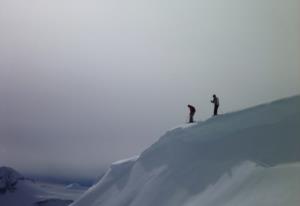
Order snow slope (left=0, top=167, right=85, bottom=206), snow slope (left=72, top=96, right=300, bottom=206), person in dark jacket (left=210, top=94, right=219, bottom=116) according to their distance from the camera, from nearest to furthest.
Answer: snow slope (left=72, top=96, right=300, bottom=206)
person in dark jacket (left=210, top=94, right=219, bottom=116)
snow slope (left=0, top=167, right=85, bottom=206)

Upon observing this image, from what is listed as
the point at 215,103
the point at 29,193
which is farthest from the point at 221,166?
the point at 29,193

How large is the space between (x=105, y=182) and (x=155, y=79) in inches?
19.5

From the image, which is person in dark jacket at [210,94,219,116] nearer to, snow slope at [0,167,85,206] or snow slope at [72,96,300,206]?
snow slope at [72,96,300,206]

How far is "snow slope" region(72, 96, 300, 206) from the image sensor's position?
1874mm

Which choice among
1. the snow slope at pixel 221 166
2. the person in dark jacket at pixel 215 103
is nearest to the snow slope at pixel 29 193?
the snow slope at pixel 221 166

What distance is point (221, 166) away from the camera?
2012mm

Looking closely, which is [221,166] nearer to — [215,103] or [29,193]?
[215,103]

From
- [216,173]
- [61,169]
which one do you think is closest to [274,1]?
[216,173]

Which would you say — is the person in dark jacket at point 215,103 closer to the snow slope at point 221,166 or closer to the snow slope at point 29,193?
the snow slope at point 221,166

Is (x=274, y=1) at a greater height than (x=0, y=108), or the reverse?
(x=274, y=1)

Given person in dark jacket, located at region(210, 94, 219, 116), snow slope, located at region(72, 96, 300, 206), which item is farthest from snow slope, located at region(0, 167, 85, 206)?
person in dark jacket, located at region(210, 94, 219, 116)

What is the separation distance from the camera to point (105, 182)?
7.12 ft

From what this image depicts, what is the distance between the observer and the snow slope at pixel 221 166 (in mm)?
1874

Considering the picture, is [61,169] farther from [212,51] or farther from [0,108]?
[212,51]
